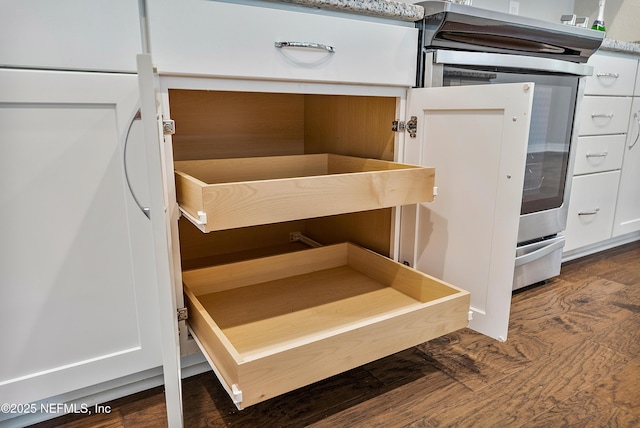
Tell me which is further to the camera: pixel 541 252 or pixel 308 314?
pixel 541 252

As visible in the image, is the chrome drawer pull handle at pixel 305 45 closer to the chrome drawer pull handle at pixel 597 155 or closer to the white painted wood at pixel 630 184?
the chrome drawer pull handle at pixel 597 155

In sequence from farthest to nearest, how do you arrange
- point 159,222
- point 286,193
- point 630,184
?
point 630,184
point 286,193
point 159,222

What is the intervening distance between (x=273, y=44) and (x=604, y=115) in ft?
5.44

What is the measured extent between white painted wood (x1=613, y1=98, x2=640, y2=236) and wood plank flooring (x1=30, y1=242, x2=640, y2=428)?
34.0 inches

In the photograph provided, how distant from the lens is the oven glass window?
1.62 meters

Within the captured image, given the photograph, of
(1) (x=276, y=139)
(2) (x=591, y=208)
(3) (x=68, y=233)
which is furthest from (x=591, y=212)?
(3) (x=68, y=233)

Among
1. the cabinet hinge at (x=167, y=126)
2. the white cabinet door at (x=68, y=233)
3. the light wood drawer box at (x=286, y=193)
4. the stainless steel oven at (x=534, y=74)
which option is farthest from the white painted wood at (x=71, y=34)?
the stainless steel oven at (x=534, y=74)

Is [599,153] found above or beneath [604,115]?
beneath

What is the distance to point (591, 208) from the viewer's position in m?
2.02

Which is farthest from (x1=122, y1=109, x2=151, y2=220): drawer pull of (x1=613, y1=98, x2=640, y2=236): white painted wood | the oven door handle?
(x1=613, y1=98, x2=640, y2=236): white painted wood

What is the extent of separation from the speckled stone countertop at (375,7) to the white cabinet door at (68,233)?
1.65ft

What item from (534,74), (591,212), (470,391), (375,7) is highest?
(375,7)

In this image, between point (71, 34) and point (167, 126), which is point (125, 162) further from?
point (71, 34)

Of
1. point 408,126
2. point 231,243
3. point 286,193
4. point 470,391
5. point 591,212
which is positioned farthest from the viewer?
point 591,212
